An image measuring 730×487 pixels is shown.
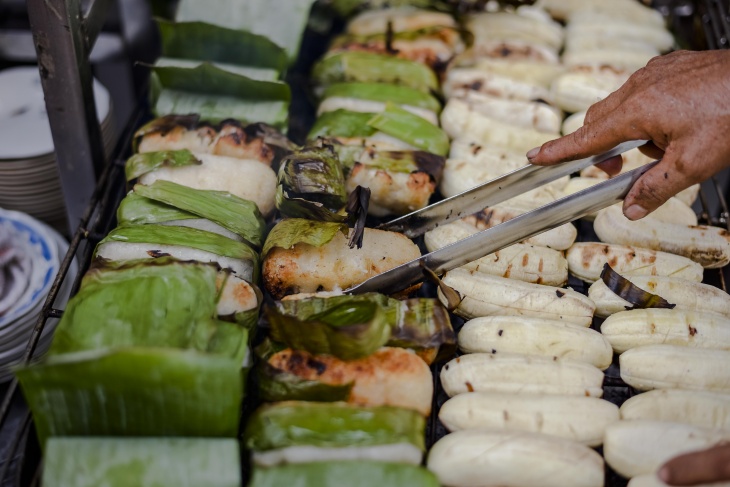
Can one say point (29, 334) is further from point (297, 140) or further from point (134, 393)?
point (297, 140)

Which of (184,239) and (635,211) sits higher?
(635,211)

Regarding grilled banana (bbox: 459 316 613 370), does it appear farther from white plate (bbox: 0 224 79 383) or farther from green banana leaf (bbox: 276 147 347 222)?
white plate (bbox: 0 224 79 383)

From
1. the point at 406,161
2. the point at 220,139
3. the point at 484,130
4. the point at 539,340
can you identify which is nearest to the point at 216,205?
the point at 220,139

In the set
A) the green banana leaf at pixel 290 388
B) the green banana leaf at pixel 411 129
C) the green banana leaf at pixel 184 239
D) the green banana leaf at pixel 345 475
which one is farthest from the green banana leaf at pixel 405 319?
the green banana leaf at pixel 411 129

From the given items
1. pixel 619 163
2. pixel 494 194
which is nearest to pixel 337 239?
pixel 494 194

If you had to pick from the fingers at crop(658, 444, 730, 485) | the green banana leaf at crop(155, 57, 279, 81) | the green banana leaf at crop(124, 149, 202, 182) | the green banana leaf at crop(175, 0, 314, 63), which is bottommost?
the fingers at crop(658, 444, 730, 485)

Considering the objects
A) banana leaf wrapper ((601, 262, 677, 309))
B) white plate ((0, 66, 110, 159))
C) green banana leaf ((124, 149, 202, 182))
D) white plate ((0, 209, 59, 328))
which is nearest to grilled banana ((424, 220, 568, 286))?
banana leaf wrapper ((601, 262, 677, 309))

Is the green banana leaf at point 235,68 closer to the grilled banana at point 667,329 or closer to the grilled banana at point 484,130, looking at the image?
the grilled banana at point 484,130
